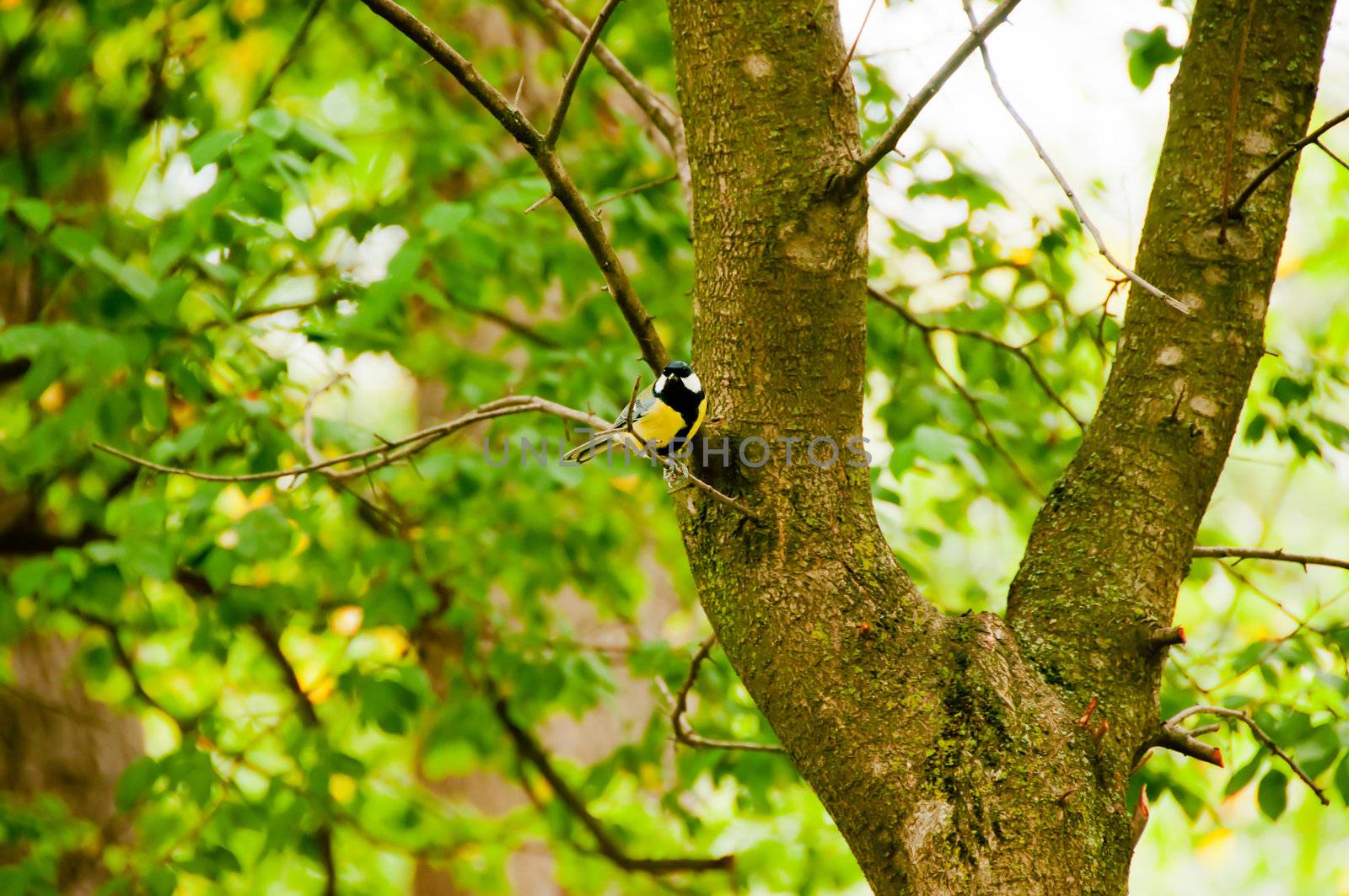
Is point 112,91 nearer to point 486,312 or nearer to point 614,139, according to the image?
point 486,312

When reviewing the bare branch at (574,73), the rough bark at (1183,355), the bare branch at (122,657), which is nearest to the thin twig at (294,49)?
the bare branch at (122,657)

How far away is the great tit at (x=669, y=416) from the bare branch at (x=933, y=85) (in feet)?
1.43

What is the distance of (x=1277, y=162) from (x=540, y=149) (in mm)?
1045

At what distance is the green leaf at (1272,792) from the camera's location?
199 centimetres

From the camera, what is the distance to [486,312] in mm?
3994

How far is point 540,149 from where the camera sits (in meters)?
1.46

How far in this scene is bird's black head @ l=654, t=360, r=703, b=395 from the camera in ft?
5.64

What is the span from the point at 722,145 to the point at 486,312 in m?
2.48

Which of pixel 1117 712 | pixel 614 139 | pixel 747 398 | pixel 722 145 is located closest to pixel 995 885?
pixel 1117 712

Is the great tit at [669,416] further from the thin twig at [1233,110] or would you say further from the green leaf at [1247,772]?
the green leaf at [1247,772]

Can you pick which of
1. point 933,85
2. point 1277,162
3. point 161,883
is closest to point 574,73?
point 933,85

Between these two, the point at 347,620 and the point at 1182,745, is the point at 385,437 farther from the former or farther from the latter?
the point at 1182,745

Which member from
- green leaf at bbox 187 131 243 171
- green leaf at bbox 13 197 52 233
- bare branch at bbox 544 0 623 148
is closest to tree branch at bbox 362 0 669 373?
bare branch at bbox 544 0 623 148

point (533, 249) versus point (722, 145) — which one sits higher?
point (533, 249)
